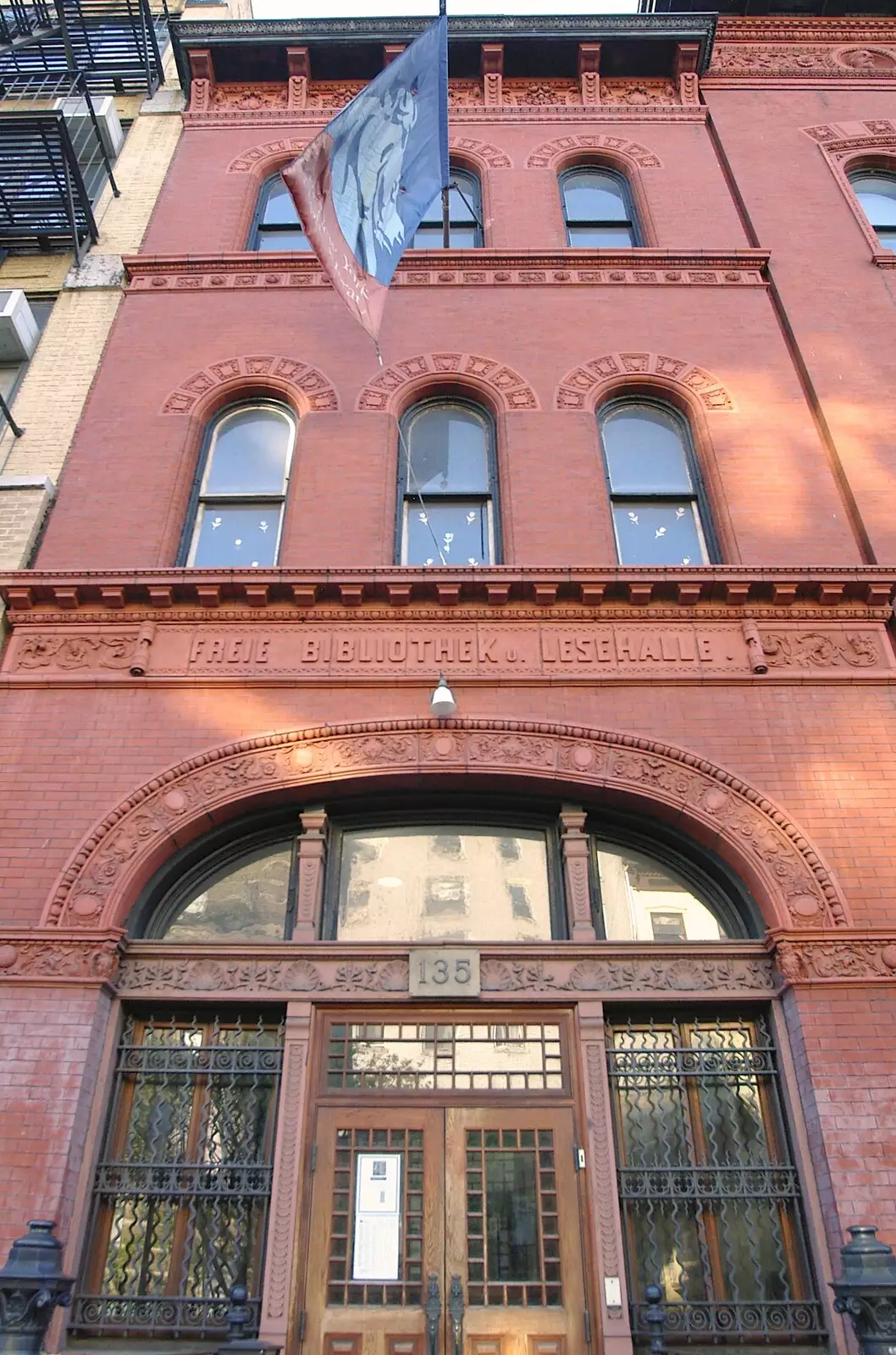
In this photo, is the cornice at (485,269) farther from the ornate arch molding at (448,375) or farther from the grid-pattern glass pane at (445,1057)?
the grid-pattern glass pane at (445,1057)

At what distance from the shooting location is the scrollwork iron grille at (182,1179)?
6789 millimetres

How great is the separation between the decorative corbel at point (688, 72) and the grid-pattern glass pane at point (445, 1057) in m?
13.5

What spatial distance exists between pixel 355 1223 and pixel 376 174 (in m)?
9.79

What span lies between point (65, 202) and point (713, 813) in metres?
11.3

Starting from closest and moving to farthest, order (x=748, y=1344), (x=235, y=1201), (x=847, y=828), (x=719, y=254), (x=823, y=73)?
(x=748, y=1344), (x=235, y=1201), (x=847, y=828), (x=719, y=254), (x=823, y=73)

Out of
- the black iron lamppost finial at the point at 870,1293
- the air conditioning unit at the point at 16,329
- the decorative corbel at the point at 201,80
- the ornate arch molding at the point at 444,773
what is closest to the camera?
the black iron lamppost finial at the point at 870,1293

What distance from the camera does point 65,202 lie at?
42.9ft

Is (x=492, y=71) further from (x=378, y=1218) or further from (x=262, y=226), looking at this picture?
(x=378, y=1218)

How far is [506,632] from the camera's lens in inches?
359

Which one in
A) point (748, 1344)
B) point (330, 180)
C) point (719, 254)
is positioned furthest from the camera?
point (719, 254)

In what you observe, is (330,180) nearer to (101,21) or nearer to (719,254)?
(719,254)

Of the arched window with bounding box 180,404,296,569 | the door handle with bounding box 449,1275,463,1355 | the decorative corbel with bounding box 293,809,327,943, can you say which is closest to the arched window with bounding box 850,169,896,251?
the arched window with bounding box 180,404,296,569

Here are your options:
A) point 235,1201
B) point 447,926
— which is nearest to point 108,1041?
point 235,1201

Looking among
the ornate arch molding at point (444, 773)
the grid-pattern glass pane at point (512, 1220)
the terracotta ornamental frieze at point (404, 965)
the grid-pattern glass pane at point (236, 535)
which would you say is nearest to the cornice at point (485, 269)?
the grid-pattern glass pane at point (236, 535)
